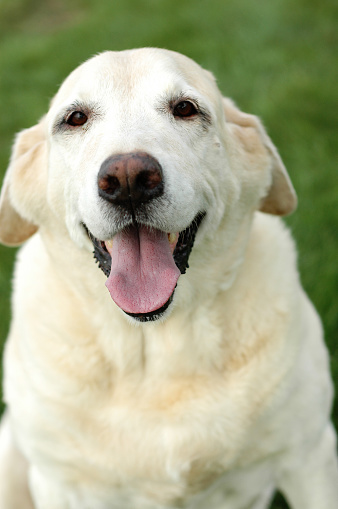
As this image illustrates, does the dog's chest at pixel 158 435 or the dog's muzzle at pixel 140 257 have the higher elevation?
the dog's muzzle at pixel 140 257

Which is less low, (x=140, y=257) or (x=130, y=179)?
(x=130, y=179)

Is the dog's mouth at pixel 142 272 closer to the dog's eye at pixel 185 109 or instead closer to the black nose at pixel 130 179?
the black nose at pixel 130 179

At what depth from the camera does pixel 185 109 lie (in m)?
2.51

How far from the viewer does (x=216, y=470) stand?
266cm

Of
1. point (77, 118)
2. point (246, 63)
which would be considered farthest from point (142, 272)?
point (246, 63)

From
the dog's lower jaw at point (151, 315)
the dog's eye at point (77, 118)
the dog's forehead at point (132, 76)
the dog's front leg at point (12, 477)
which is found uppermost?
the dog's forehead at point (132, 76)

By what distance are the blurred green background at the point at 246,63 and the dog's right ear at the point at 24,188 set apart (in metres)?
1.69

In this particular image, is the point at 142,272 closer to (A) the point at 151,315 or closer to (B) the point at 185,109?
(A) the point at 151,315

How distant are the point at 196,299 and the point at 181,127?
2.25 ft

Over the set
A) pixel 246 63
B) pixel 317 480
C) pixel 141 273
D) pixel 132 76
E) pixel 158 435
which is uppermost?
pixel 132 76

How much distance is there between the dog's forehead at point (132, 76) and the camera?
2455 mm

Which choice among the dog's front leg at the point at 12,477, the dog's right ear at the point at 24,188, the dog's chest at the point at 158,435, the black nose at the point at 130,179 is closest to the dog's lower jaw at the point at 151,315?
the black nose at the point at 130,179

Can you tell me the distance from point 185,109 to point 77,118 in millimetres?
398

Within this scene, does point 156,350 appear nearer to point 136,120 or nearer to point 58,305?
point 58,305
